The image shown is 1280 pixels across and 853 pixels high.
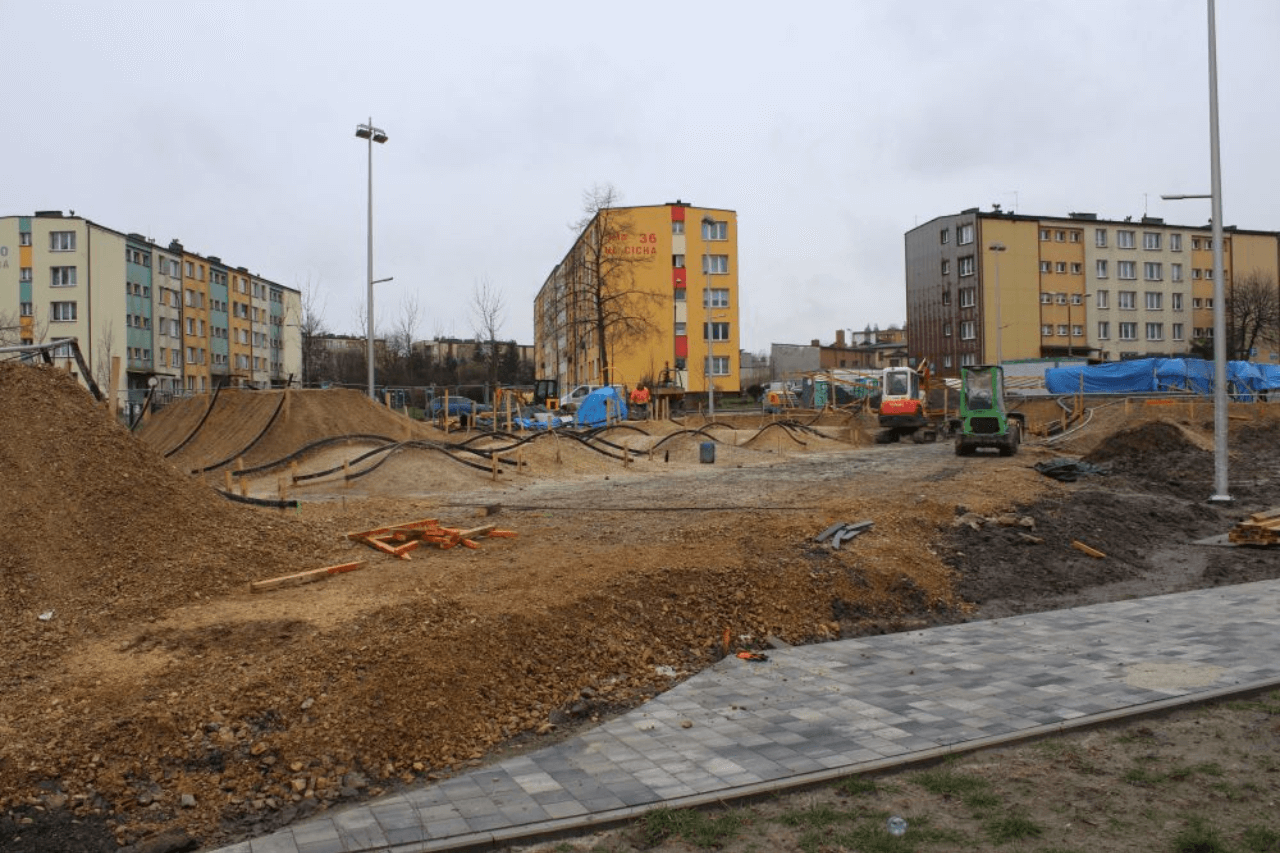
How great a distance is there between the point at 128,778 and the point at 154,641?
1810 millimetres

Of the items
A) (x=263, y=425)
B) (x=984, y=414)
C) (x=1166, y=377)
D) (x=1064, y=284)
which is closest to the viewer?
(x=263, y=425)

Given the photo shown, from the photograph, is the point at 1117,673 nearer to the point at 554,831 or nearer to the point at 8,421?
the point at 554,831

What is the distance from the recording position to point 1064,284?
217ft

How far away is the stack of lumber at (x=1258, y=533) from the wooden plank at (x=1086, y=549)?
2.44 meters

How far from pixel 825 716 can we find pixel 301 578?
4.88 meters

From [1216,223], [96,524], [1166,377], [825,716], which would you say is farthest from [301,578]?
[1166,377]

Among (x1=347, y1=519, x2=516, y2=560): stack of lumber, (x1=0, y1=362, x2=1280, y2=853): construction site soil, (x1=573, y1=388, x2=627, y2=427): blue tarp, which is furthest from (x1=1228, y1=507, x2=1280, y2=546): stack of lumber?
(x1=573, y1=388, x2=627, y2=427): blue tarp

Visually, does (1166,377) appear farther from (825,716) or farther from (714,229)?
(825,716)

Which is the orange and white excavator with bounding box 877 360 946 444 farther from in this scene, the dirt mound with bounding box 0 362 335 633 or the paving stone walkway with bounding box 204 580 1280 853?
the dirt mound with bounding box 0 362 335 633

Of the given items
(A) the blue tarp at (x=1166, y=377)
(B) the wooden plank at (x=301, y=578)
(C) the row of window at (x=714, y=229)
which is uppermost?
(C) the row of window at (x=714, y=229)

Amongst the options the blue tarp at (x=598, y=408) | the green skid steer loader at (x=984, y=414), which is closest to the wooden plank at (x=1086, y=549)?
the green skid steer loader at (x=984, y=414)

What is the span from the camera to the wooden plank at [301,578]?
873 centimetres

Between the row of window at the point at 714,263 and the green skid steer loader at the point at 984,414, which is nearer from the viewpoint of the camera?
the green skid steer loader at the point at 984,414

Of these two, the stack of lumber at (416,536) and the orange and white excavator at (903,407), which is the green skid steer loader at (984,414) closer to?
the orange and white excavator at (903,407)
